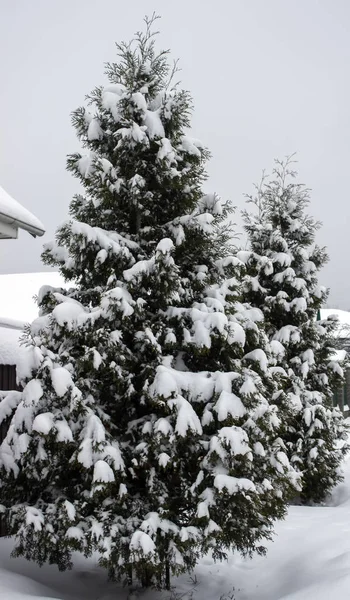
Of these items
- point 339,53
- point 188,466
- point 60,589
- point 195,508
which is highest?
point 339,53

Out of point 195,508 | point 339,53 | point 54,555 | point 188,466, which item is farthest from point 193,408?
point 339,53

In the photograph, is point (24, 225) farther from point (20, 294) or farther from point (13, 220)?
point (20, 294)

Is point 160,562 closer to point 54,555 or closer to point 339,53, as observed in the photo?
point 54,555

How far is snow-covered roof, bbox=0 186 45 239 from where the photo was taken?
591 centimetres

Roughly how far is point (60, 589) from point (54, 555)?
65 cm

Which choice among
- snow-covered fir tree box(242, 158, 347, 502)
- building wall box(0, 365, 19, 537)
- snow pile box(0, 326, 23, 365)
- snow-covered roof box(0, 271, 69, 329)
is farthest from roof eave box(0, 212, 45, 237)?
snow-covered roof box(0, 271, 69, 329)

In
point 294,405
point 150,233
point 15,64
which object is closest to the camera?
point 150,233

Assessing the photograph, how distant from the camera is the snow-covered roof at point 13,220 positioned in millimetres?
5910

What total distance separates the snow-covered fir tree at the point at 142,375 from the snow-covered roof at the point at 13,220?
39 centimetres

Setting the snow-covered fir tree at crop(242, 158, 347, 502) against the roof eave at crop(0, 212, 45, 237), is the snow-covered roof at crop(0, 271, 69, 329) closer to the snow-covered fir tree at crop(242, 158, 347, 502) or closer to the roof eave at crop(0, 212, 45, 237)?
the snow-covered fir tree at crop(242, 158, 347, 502)

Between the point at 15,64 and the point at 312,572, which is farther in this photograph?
the point at 15,64

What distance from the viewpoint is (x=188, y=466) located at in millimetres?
5516

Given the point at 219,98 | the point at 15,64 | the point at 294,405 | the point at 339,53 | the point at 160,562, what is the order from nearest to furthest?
1. the point at 160,562
2. the point at 294,405
3. the point at 15,64
4. the point at 219,98
5. the point at 339,53

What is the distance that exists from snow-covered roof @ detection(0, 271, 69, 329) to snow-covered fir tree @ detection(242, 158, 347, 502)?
5.91 m
